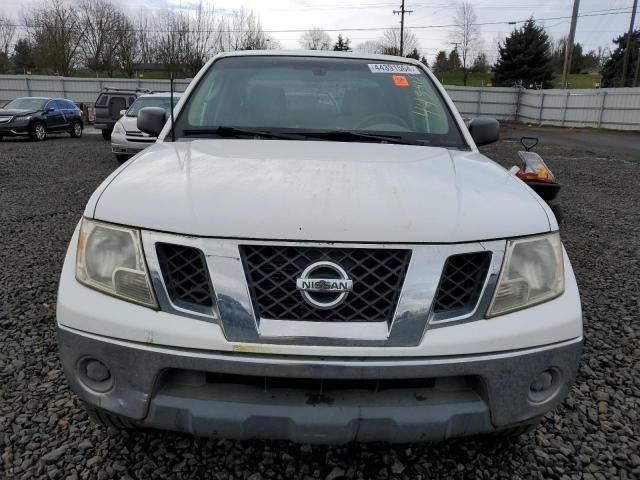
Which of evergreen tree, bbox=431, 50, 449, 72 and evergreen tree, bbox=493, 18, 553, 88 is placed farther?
evergreen tree, bbox=431, 50, 449, 72

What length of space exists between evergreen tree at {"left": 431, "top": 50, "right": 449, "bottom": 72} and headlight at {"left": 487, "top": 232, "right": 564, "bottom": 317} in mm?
65252

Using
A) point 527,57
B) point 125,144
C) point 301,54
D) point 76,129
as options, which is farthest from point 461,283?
point 527,57

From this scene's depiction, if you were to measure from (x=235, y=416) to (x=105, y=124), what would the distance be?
17.6 metres

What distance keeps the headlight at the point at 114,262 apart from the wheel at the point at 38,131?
57.2 ft

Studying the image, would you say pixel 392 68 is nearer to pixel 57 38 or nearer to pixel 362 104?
pixel 362 104

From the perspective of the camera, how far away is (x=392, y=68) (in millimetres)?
3236

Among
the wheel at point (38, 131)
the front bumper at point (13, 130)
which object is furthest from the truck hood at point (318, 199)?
the wheel at point (38, 131)

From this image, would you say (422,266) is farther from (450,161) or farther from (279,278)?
(450,161)

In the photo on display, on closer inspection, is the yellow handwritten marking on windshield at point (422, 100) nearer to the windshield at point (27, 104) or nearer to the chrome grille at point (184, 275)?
the chrome grille at point (184, 275)

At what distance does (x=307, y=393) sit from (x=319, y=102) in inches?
73.6

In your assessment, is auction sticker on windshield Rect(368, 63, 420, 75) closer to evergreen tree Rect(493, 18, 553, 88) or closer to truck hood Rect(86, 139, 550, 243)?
truck hood Rect(86, 139, 550, 243)

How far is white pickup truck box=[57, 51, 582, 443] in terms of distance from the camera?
1532mm

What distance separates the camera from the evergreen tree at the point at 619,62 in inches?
1813

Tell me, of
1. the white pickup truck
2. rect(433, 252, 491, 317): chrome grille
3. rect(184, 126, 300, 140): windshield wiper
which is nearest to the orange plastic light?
rect(184, 126, 300, 140): windshield wiper
